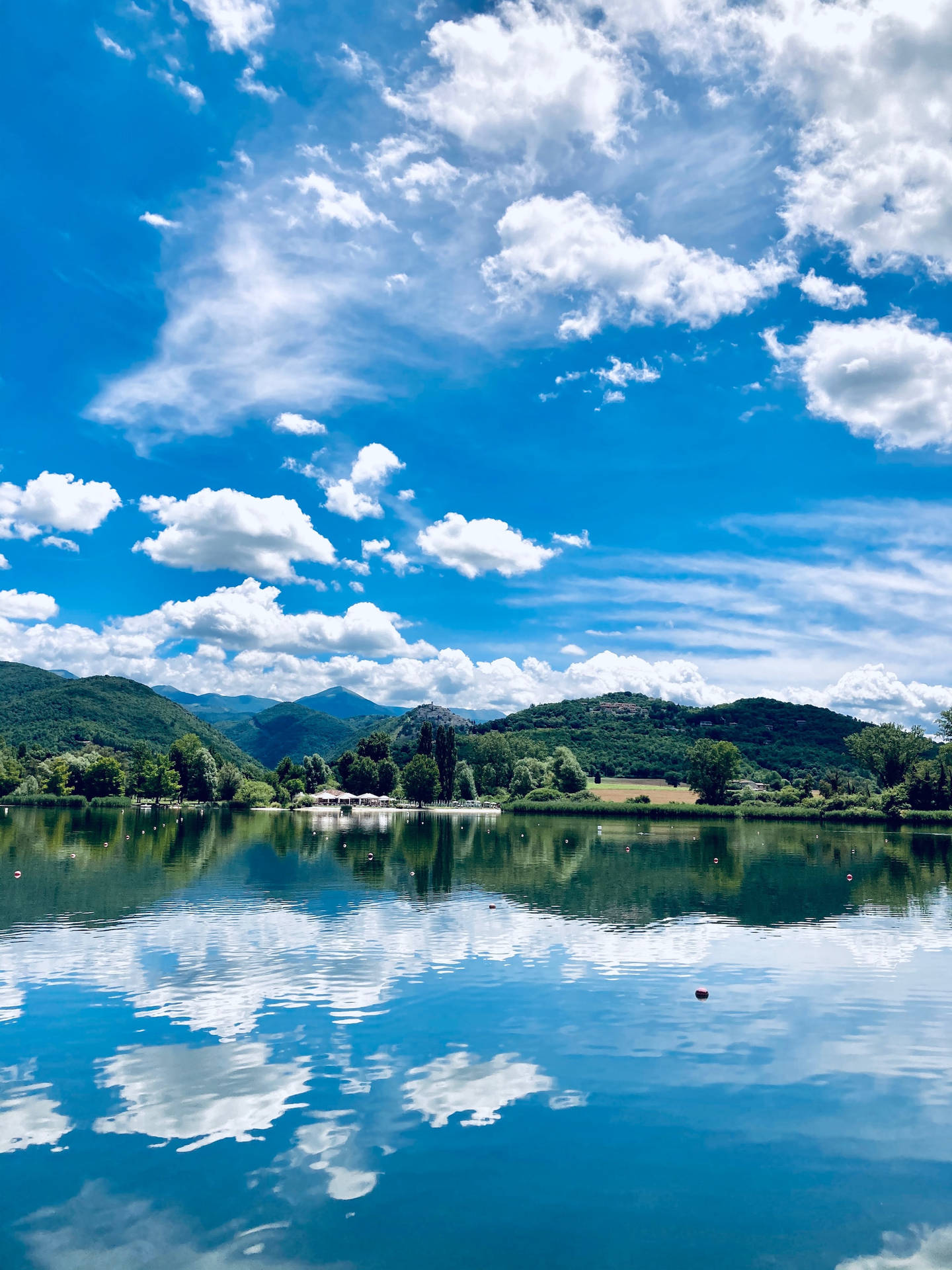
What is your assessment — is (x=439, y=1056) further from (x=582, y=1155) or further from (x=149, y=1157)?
(x=149, y=1157)

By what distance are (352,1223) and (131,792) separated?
17895 cm

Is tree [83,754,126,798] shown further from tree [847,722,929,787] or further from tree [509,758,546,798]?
tree [847,722,929,787]

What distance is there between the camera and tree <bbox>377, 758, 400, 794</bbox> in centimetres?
18700

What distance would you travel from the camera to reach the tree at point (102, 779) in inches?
6407

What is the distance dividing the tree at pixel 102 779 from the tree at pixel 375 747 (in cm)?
5479

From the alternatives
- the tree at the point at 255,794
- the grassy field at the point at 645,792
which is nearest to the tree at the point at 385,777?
the tree at the point at 255,794

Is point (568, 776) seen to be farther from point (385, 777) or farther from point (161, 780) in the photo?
point (161, 780)

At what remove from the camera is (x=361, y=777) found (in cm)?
18475

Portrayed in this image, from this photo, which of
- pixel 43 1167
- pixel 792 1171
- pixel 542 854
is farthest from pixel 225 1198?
pixel 542 854

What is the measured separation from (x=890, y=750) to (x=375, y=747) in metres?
114

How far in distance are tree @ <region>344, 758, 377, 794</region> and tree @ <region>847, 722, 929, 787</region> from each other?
345 feet

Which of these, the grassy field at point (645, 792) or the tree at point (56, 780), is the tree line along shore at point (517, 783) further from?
the grassy field at point (645, 792)

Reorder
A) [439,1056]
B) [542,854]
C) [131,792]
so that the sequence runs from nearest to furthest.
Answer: [439,1056] < [542,854] < [131,792]

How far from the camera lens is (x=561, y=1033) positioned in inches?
815
